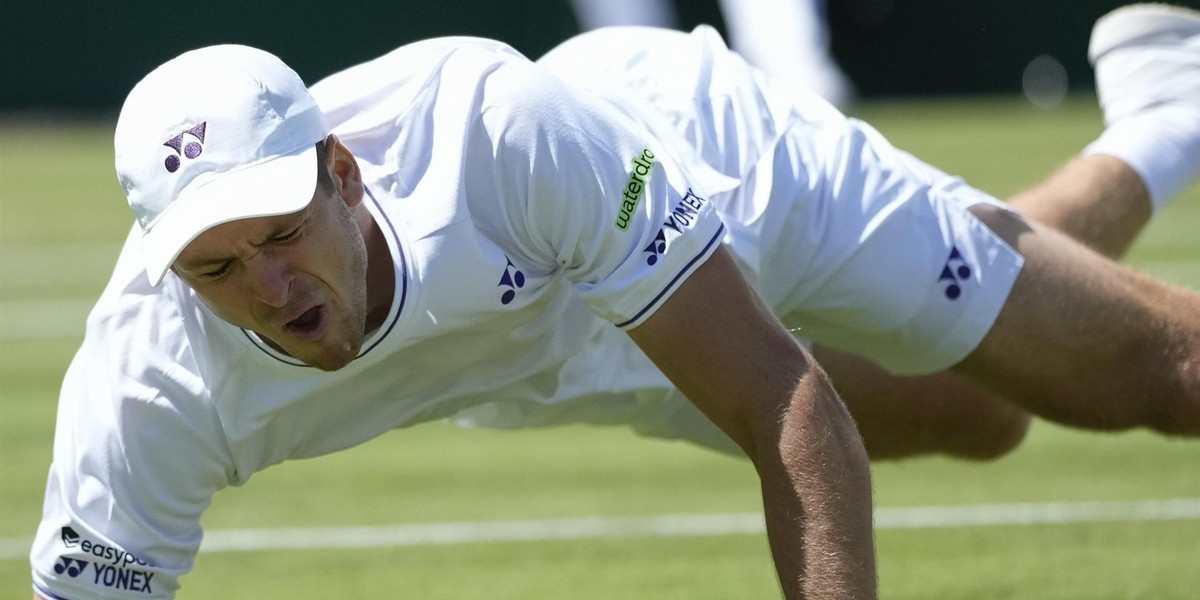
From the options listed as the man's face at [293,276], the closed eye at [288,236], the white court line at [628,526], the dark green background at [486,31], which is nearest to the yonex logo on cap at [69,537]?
the man's face at [293,276]

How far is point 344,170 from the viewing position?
382 cm

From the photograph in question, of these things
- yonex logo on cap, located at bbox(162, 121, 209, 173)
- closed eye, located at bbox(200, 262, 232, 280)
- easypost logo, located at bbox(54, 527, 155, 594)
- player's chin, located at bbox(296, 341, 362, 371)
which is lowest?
easypost logo, located at bbox(54, 527, 155, 594)

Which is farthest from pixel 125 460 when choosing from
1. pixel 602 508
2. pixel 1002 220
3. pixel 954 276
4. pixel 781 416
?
pixel 602 508

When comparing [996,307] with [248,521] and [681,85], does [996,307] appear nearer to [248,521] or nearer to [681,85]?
[681,85]

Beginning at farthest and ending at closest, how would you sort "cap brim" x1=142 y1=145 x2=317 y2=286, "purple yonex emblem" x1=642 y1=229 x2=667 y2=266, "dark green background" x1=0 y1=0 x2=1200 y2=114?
"dark green background" x1=0 y1=0 x2=1200 y2=114 → "purple yonex emblem" x1=642 y1=229 x2=667 y2=266 → "cap brim" x1=142 y1=145 x2=317 y2=286

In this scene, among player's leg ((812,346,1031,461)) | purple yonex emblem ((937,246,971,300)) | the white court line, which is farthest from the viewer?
the white court line

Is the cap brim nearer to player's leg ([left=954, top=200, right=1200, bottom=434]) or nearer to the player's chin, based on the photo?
the player's chin

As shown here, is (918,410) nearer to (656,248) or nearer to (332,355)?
(656,248)

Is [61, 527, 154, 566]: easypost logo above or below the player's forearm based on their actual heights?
below

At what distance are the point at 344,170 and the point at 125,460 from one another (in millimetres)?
824

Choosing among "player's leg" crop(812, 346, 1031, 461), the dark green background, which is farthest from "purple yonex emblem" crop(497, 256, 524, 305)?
the dark green background

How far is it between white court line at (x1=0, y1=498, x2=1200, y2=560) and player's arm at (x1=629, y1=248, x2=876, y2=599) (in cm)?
248

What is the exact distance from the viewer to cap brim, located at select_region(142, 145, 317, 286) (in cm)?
346

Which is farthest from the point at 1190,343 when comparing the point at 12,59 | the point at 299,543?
the point at 12,59
